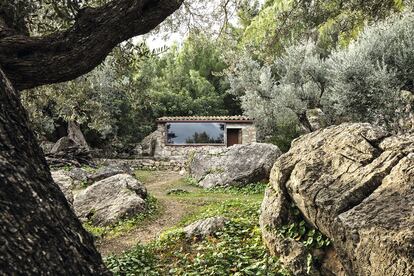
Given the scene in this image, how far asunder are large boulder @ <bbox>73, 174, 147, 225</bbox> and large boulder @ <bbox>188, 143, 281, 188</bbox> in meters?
4.99

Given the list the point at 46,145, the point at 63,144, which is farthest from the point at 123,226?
the point at 46,145

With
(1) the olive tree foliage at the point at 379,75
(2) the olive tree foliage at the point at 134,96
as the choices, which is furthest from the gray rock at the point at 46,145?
(1) the olive tree foliage at the point at 379,75

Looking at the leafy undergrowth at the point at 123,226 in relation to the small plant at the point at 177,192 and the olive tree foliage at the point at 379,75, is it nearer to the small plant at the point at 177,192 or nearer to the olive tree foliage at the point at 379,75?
the small plant at the point at 177,192

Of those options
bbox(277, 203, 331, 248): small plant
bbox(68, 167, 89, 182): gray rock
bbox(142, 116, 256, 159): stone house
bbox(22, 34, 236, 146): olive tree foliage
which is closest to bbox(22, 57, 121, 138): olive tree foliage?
bbox(22, 34, 236, 146): olive tree foliage

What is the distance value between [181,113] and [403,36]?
21.1 metres

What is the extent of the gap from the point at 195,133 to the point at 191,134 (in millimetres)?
323

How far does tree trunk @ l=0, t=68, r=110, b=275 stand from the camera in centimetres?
204

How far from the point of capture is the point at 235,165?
19344 mm

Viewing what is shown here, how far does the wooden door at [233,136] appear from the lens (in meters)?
30.8

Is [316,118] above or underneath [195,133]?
above

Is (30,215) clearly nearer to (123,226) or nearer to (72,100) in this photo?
(123,226)

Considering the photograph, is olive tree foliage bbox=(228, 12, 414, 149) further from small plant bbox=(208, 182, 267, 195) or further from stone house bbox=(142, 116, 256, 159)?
stone house bbox=(142, 116, 256, 159)

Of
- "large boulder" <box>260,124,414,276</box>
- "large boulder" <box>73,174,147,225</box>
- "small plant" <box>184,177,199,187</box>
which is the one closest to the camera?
"large boulder" <box>260,124,414,276</box>

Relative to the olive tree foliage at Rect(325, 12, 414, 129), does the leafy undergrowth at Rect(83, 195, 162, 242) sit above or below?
below
